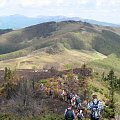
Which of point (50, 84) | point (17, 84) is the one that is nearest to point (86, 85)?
point (50, 84)

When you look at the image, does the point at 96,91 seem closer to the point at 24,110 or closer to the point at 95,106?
the point at 24,110

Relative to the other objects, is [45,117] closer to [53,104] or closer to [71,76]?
[53,104]

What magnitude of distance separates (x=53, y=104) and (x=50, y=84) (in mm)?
7921

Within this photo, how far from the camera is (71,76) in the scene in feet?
155

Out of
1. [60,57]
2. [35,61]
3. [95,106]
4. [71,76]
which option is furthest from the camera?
[60,57]

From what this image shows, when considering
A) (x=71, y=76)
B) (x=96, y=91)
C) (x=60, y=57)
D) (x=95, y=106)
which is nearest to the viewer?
(x=95, y=106)

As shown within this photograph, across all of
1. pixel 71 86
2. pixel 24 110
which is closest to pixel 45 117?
pixel 24 110

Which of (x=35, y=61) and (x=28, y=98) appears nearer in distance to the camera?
(x=28, y=98)

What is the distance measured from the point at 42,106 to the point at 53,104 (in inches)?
78.0

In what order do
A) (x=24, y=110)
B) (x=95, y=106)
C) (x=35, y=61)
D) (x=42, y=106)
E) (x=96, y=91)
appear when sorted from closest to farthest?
(x=95, y=106) → (x=24, y=110) → (x=42, y=106) → (x=96, y=91) → (x=35, y=61)

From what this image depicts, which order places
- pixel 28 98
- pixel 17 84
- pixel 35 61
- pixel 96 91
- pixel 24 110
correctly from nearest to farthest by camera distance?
1. pixel 24 110
2. pixel 28 98
3. pixel 17 84
4. pixel 96 91
5. pixel 35 61

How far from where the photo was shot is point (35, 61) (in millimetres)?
171375

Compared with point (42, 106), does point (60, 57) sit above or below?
below

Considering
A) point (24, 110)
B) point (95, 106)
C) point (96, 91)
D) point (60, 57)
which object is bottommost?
point (60, 57)
